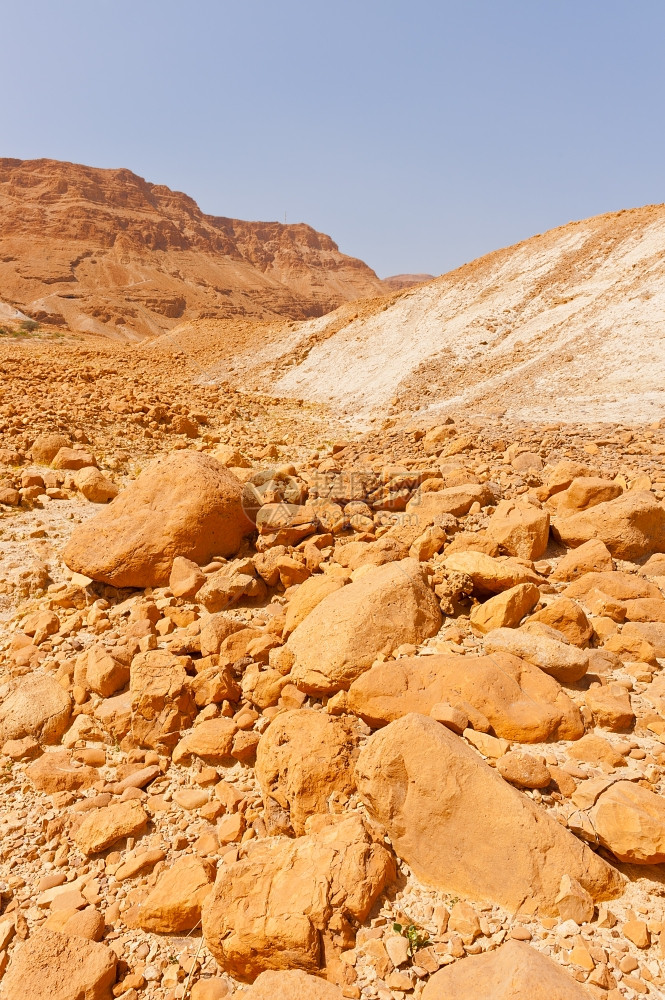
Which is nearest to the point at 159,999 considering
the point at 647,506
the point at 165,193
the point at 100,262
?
the point at 647,506

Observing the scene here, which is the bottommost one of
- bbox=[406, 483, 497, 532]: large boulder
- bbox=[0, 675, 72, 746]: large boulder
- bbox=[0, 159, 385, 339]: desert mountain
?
bbox=[0, 675, 72, 746]: large boulder

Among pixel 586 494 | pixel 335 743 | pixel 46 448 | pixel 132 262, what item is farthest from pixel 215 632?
pixel 132 262

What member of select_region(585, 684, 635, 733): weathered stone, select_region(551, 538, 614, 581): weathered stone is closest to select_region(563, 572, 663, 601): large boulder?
select_region(551, 538, 614, 581): weathered stone

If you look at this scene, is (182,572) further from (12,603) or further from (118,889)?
(118,889)

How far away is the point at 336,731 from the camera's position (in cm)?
271

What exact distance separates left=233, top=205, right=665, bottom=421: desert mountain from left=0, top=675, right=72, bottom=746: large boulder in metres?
8.34

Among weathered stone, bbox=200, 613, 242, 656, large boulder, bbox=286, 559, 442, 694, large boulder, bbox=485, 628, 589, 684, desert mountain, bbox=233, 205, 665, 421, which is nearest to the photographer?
large boulder, bbox=485, 628, 589, 684

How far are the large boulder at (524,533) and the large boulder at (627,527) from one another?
0.31m

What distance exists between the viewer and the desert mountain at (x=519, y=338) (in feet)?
34.8

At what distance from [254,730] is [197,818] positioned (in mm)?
524

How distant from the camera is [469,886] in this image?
6.86 ft

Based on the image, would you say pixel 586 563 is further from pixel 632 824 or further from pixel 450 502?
pixel 632 824

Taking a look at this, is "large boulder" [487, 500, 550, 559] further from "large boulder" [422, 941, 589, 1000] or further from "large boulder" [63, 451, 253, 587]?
"large boulder" [422, 941, 589, 1000]

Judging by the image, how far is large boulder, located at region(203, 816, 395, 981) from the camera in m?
1.98
